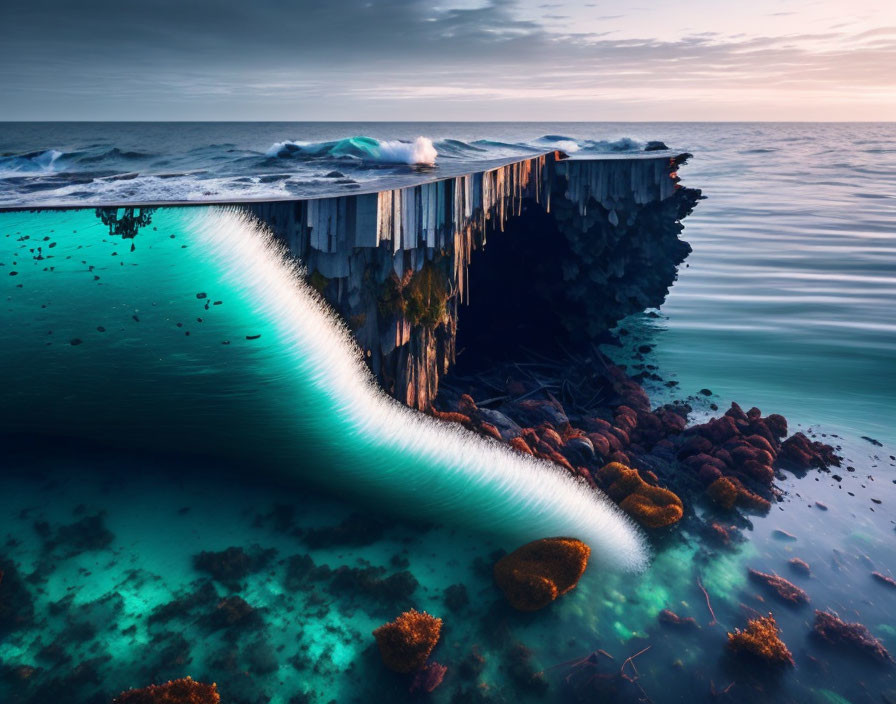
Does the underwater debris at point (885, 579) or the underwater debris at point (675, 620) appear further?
the underwater debris at point (885, 579)

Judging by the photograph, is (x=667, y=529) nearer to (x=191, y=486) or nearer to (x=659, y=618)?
(x=659, y=618)

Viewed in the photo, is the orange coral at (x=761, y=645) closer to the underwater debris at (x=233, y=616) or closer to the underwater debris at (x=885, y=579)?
the underwater debris at (x=885, y=579)

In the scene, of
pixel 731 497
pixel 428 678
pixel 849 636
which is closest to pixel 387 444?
pixel 428 678

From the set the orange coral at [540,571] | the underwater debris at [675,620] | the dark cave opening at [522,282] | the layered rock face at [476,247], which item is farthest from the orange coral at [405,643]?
the dark cave opening at [522,282]

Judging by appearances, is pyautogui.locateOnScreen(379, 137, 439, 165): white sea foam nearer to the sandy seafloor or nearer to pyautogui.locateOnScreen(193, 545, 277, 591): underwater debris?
the sandy seafloor

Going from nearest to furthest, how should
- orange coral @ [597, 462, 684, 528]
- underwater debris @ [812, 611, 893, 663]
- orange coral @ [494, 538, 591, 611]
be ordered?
orange coral @ [494, 538, 591, 611], underwater debris @ [812, 611, 893, 663], orange coral @ [597, 462, 684, 528]

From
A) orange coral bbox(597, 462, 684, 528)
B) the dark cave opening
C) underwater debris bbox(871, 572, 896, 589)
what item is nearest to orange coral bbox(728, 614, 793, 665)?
orange coral bbox(597, 462, 684, 528)
